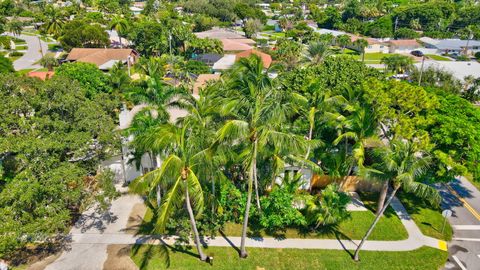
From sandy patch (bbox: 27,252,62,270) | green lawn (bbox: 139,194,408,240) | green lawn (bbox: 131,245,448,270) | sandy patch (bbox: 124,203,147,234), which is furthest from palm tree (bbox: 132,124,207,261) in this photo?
sandy patch (bbox: 27,252,62,270)

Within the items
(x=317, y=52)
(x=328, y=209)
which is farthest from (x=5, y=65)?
(x=328, y=209)

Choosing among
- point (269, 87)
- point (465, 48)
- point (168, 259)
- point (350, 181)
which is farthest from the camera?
point (465, 48)

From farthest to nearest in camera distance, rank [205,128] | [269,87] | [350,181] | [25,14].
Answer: [25,14] → [350,181] → [205,128] → [269,87]

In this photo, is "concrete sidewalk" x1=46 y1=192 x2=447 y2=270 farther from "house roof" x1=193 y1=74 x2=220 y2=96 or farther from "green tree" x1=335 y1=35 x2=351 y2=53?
"green tree" x1=335 y1=35 x2=351 y2=53

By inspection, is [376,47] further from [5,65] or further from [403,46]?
[5,65]

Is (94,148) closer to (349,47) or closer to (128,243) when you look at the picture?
(128,243)

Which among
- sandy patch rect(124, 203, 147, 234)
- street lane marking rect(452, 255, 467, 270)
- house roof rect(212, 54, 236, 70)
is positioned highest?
house roof rect(212, 54, 236, 70)

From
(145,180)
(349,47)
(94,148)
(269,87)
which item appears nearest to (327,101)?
(269,87)
